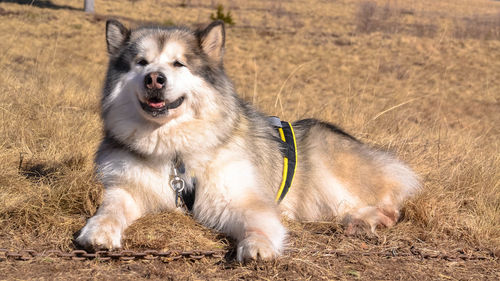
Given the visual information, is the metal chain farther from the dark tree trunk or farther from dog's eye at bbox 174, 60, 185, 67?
the dark tree trunk

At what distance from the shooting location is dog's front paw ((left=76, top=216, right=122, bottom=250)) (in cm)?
269

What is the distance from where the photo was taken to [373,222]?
3514mm

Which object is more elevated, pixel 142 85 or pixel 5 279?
pixel 142 85

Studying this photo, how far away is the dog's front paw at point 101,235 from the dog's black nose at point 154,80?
87 centimetres

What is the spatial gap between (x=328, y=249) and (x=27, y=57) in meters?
10.8

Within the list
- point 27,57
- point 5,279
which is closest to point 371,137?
point 5,279

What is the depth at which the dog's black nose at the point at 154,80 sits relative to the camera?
3.00 m

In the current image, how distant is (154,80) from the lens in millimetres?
2996

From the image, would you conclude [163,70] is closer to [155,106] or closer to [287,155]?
[155,106]

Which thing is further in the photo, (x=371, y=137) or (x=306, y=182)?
(x=371, y=137)

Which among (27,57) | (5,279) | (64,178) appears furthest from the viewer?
(27,57)

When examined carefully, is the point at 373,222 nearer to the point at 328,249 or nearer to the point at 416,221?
the point at 416,221

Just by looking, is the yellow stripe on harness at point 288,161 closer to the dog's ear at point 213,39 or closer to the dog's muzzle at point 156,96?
the dog's ear at point 213,39

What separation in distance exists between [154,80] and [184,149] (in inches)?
20.4
